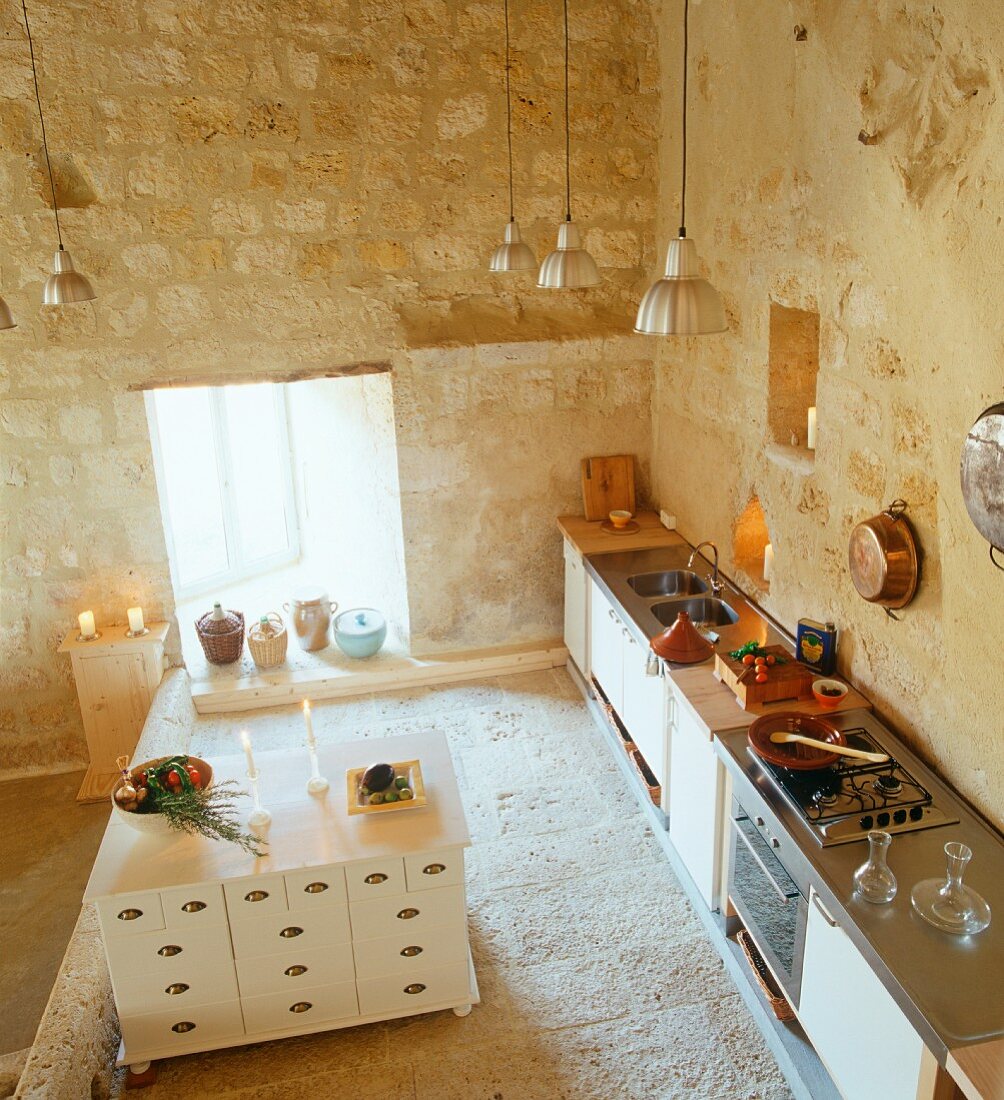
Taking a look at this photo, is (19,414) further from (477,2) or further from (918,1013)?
(918,1013)

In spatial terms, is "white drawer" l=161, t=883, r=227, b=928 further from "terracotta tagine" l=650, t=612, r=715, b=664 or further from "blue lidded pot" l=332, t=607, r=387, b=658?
"blue lidded pot" l=332, t=607, r=387, b=658

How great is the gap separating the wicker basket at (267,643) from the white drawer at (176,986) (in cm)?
275

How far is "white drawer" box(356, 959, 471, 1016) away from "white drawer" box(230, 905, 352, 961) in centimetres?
26

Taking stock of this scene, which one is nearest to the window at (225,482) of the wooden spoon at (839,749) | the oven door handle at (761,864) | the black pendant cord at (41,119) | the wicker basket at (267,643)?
the wicker basket at (267,643)

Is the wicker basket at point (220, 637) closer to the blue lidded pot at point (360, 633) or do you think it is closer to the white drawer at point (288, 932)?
the blue lidded pot at point (360, 633)

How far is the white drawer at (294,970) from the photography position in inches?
141

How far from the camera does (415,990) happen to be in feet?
12.2

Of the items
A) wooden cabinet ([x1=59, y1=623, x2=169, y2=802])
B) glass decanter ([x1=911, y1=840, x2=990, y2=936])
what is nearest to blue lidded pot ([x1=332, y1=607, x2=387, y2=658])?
wooden cabinet ([x1=59, y1=623, x2=169, y2=802])

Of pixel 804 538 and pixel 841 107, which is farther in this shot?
pixel 804 538

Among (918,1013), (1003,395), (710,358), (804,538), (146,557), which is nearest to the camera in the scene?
(918,1013)

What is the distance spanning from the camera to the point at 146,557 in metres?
5.71

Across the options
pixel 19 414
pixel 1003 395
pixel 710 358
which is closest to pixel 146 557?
pixel 19 414

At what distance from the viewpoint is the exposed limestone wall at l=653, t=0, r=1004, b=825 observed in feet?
9.97

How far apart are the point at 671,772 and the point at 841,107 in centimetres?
271
